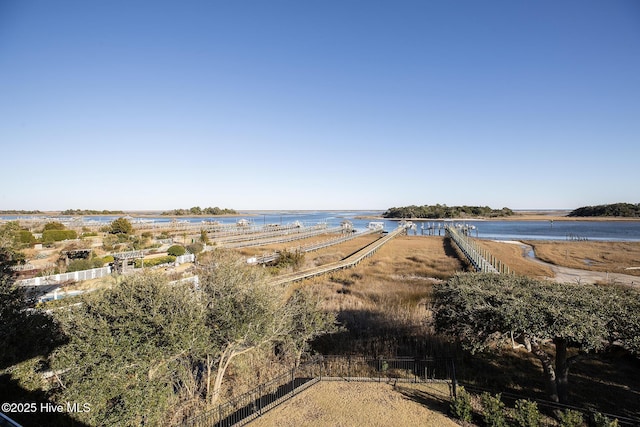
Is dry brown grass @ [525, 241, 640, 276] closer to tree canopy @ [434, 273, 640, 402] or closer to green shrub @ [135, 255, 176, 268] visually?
tree canopy @ [434, 273, 640, 402]

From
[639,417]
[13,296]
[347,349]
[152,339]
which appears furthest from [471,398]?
[13,296]

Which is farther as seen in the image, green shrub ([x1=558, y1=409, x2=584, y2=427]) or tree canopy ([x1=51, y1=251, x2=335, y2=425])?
green shrub ([x1=558, y1=409, x2=584, y2=427])

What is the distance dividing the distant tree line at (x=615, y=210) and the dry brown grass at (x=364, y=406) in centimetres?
22067

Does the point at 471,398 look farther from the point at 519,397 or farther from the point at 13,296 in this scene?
the point at 13,296

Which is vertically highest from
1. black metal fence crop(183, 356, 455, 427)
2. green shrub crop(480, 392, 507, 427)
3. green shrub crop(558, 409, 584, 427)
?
green shrub crop(558, 409, 584, 427)

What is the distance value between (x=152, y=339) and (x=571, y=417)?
12.0 m

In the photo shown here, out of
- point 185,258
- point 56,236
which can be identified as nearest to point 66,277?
point 185,258

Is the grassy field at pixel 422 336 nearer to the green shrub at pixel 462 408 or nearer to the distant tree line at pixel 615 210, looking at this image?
the green shrub at pixel 462 408

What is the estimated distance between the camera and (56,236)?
45562 millimetres

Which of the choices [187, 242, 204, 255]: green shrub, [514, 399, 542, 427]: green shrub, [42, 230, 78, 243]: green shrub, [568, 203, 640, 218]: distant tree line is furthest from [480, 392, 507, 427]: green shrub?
[568, 203, 640, 218]: distant tree line

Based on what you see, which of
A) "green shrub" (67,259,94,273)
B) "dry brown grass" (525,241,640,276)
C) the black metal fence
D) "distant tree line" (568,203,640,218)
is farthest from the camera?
"distant tree line" (568,203,640,218)

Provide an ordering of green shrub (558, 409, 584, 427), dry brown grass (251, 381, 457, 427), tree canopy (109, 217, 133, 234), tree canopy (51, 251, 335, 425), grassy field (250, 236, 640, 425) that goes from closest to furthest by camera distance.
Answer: tree canopy (51, 251, 335, 425)
green shrub (558, 409, 584, 427)
dry brown grass (251, 381, 457, 427)
grassy field (250, 236, 640, 425)
tree canopy (109, 217, 133, 234)

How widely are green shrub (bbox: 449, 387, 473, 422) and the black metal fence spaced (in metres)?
1.41

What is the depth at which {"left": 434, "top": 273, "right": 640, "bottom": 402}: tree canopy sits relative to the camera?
9.62 metres
